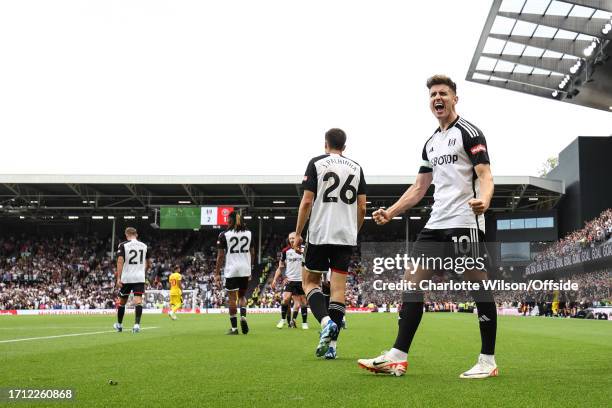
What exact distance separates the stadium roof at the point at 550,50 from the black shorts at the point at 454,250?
933 inches

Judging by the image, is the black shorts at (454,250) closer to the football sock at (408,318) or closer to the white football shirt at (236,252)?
the football sock at (408,318)

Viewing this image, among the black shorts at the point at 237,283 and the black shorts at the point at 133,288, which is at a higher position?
the black shorts at the point at 237,283

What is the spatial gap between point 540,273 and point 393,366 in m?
39.6

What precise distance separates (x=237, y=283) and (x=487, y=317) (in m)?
6.93

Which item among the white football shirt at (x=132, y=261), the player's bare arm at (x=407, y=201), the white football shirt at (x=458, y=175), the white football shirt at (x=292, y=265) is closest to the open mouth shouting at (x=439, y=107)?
the white football shirt at (x=458, y=175)

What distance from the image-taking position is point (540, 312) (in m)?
33.1

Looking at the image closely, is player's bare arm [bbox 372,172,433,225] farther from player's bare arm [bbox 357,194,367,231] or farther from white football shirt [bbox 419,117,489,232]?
player's bare arm [bbox 357,194,367,231]

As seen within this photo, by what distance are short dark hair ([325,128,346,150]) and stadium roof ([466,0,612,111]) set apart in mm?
22249

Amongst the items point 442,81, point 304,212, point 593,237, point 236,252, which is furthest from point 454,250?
point 593,237

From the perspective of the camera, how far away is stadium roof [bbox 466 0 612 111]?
27017 millimetres

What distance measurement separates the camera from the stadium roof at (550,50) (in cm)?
2702

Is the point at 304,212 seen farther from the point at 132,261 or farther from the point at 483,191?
the point at 132,261

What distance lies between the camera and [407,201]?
5055 millimetres

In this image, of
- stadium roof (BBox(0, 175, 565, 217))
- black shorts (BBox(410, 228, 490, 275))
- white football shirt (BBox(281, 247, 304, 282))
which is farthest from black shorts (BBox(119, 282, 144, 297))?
stadium roof (BBox(0, 175, 565, 217))
